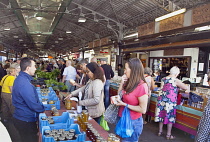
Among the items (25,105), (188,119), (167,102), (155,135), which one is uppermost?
(25,105)

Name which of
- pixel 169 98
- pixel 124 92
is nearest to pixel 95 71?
pixel 124 92

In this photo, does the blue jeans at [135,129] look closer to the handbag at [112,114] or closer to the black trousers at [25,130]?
the handbag at [112,114]

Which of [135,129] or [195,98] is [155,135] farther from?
[135,129]

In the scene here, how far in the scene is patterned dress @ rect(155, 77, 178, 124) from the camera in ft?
12.9

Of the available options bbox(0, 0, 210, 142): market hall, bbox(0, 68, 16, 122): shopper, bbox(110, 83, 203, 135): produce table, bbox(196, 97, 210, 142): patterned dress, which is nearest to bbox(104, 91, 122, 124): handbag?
bbox(0, 0, 210, 142): market hall

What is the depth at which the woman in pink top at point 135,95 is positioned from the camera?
211cm

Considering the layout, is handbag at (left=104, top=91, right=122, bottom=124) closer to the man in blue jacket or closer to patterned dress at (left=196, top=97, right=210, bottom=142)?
the man in blue jacket

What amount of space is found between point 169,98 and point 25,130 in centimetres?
287

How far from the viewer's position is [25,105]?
2273 millimetres

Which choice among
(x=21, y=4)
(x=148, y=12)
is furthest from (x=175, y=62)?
(x=21, y=4)

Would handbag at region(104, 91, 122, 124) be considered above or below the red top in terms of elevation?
below

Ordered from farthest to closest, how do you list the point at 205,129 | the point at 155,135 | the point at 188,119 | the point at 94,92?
the point at 155,135, the point at 188,119, the point at 94,92, the point at 205,129

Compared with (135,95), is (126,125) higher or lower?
lower

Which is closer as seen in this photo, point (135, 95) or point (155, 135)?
point (135, 95)
